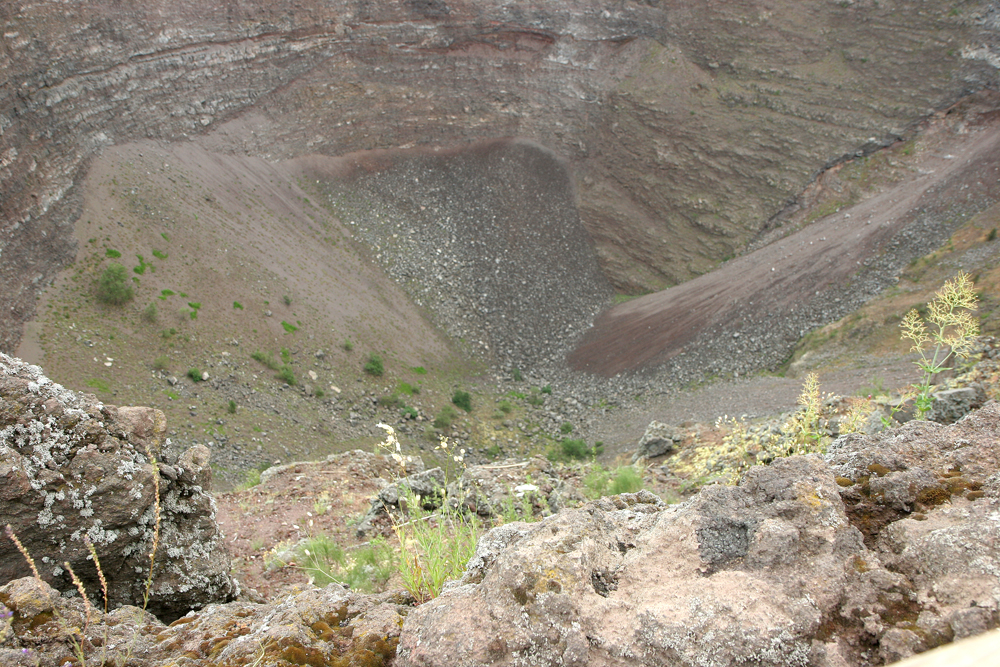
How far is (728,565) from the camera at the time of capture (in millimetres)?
2754

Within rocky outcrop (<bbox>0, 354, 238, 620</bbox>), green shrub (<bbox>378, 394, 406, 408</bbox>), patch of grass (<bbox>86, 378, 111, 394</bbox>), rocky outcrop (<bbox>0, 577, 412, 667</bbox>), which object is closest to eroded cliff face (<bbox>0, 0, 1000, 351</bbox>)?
patch of grass (<bbox>86, 378, 111, 394</bbox>)

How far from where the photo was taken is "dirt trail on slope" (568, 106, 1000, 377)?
73.3ft

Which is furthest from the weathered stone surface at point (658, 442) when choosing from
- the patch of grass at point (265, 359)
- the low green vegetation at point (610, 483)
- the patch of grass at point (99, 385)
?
the patch of grass at point (99, 385)

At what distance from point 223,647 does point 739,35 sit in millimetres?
32336

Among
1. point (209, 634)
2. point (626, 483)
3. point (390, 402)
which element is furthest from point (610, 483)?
point (390, 402)

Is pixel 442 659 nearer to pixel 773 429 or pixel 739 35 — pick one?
pixel 773 429

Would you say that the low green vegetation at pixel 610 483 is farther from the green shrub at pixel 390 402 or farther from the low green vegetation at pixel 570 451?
the green shrub at pixel 390 402

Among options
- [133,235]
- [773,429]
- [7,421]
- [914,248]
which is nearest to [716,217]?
[914,248]

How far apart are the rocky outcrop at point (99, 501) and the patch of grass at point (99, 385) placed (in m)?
13.0

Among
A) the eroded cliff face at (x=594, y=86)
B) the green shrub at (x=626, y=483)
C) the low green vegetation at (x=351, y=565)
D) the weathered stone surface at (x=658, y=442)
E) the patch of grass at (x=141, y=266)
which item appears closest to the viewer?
the low green vegetation at (x=351, y=565)

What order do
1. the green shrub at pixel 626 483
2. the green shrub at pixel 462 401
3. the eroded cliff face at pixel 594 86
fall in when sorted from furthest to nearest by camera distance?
the eroded cliff face at pixel 594 86 → the green shrub at pixel 462 401 → the green shrub at pixel 626 483

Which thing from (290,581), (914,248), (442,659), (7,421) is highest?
(914,248)

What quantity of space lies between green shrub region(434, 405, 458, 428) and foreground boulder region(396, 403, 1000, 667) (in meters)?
18.0

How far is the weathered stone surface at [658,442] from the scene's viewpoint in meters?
12.2
